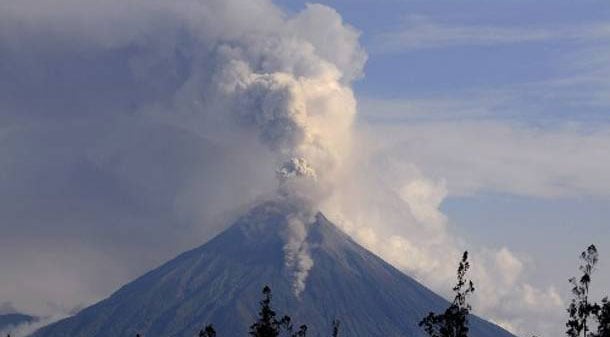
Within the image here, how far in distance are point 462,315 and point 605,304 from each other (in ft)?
36.2

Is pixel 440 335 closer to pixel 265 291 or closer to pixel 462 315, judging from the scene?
pixel 462 315

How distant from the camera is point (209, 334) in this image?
86438 millimetres

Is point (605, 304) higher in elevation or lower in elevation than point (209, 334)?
higher

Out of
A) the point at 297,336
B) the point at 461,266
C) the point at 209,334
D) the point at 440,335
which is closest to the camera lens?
the point at 461,266

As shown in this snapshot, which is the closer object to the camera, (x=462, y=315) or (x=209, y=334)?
(x=462, y=315)

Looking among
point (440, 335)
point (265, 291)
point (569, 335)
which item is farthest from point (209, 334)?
point (569, 335)

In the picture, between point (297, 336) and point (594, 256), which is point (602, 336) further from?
point (297, 336)

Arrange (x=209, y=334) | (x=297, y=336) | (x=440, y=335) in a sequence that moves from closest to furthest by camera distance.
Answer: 1. (x=440, y=335)
2. (x=209, y=334)
3. (x=297, y=336)

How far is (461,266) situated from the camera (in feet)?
241

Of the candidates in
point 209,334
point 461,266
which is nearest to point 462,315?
point 461,266

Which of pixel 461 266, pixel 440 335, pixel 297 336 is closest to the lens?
pixel 461 266

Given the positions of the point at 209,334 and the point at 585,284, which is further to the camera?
the point at 209,334

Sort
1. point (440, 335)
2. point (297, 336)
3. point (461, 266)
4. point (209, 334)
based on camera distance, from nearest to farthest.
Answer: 1. point (461, 266)
2. point (440, 335)
3. point (209, 334)
4. point (297, 336)

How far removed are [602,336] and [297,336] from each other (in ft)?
95.8
